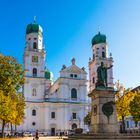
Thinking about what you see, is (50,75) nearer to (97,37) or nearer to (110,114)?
(97,37)

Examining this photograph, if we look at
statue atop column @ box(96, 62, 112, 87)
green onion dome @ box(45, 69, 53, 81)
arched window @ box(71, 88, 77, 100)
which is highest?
green onion dome @ box(45, 69, 53, 81)

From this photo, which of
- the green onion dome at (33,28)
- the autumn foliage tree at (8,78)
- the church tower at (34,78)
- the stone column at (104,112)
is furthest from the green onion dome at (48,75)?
the stone column at (104,112)

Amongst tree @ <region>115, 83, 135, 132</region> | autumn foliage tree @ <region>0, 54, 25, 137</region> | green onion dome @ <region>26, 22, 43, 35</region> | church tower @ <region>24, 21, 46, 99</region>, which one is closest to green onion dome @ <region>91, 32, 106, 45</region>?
church tower @ <region>24, 21, 46, 99</region>

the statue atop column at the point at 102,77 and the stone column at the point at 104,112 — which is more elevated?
the statue atop column at the point at 102,77

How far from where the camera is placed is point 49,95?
7812cm

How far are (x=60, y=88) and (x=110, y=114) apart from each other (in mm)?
54979

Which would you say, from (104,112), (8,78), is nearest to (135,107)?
(8,78)

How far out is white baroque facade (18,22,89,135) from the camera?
74750 millimetres

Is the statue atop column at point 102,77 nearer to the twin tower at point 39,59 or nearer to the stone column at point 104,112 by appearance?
the stone column at point 104,112

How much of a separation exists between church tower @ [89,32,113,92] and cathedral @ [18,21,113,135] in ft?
1.92

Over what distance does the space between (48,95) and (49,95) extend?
10.1 inches

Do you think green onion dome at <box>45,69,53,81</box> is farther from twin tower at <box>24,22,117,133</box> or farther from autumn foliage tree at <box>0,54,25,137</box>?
autumn foliage tree at <box>0,54,25,137</box>

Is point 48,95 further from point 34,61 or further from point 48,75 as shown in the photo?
point 48,75

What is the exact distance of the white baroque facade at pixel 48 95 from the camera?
74750 mm
